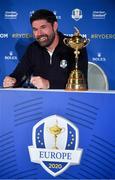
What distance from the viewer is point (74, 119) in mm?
1574

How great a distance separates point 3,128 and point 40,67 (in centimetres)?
95

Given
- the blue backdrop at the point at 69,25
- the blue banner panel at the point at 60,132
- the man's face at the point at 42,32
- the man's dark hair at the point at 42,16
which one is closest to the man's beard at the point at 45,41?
the man's face at the point at 42,32

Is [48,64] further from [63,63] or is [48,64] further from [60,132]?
[60,132]

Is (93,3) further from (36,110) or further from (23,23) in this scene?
(36,110)

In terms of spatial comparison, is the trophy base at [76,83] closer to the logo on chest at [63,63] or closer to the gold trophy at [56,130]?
the gold trophy at [56,130]

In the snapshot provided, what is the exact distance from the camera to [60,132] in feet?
5.17

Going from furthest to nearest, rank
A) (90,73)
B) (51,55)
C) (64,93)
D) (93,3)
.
Result: (93,3)
(90,73)
(51,55)
(64,93)

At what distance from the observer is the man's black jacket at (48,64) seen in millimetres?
2371

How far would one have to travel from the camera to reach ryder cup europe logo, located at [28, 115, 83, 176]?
1.57 meters

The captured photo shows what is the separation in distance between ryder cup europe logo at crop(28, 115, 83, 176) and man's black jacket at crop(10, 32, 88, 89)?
75cm

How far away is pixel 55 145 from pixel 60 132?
0.07 m

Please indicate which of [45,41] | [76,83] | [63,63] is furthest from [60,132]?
[45,41]

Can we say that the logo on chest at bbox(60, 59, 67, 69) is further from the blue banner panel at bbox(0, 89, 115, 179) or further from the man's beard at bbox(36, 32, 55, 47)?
the blue banner panel at bbox(0, 89, 115, 179)

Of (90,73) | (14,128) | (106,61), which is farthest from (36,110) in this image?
(106,61)
